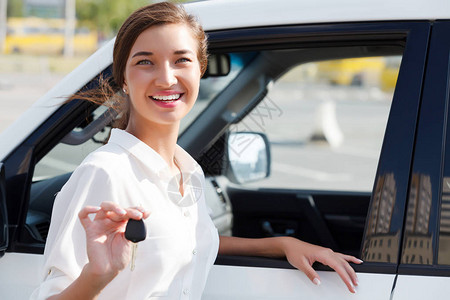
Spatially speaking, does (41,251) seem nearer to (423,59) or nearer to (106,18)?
(423,59)

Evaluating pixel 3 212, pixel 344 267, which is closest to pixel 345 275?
pixel 344 267

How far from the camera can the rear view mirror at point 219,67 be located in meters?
2.51

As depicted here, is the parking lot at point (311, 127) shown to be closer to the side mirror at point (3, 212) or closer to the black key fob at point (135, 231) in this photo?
the side mirror at point (3, 212)

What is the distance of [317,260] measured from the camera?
1647 mm

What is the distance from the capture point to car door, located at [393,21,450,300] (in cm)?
157

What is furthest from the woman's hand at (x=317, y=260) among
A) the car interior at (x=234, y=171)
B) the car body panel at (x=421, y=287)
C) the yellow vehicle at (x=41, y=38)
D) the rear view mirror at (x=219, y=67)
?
the yellow vehicle at (x=41, y=38)

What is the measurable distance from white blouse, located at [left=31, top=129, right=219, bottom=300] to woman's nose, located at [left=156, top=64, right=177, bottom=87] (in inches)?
5.6

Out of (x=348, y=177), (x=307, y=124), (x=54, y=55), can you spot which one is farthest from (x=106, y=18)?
(x=348, y=177)

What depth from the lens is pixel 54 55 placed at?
117 feet

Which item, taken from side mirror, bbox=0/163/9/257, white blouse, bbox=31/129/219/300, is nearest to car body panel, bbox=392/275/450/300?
white blouse, bbox=31/129/219/300

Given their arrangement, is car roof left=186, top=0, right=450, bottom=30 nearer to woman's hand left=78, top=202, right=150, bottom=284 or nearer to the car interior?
the car interior

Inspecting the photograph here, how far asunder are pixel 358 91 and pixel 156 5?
25.3m

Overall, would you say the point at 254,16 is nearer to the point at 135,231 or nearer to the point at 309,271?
the point at 309,271

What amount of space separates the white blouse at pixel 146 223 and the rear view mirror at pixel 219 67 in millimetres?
930
